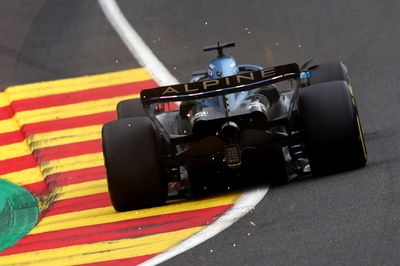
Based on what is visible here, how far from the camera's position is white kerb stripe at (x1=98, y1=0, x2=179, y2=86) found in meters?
14.8

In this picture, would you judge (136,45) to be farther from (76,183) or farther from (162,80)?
(76,183)

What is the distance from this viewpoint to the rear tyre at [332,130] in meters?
8.86

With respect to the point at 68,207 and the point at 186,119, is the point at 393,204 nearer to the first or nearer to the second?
the point at 186,119

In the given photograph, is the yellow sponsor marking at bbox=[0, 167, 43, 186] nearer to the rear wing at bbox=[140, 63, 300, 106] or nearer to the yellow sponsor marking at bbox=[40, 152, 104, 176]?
the yellow sponsor marking at bbox=[40, 152, 104, 176]

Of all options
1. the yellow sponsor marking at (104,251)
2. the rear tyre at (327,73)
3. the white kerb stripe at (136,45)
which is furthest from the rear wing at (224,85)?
the white kerb stripe at (136,45)

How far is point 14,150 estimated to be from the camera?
40.5ft

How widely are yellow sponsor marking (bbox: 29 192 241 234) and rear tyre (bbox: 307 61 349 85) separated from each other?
89.5 inches

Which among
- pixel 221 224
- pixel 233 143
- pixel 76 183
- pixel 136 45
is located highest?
pixel 136 45

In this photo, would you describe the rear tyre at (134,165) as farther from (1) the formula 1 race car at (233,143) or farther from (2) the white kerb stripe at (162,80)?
(2) the white kerb stripe at (162,80)

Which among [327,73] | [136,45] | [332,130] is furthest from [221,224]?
[136,45]

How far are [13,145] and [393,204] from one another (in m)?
6.32

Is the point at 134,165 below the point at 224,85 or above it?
below

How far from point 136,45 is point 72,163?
16.7 feet

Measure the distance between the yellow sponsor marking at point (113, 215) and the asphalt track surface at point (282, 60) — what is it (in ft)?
1.65
